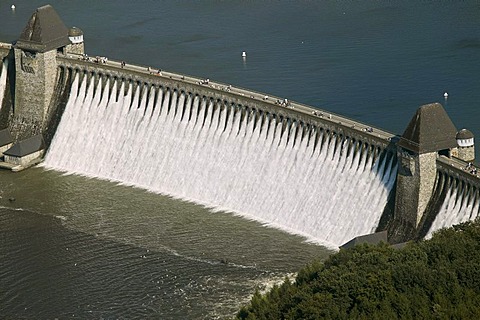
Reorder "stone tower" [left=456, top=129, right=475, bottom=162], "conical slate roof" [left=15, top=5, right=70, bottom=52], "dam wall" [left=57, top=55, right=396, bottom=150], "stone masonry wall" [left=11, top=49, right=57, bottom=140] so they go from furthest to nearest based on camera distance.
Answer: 1. "stone masonry wall" [left=11, top=49, right=57, bottom=140]
2. "conical slate roof" [left=15, top=5, right=70, bottom=52]
3. "dam wall" [left=57, top=55, right=396, bottom=150]
4. "stone tower" [left=456, top=129, right=475, bottom=162]

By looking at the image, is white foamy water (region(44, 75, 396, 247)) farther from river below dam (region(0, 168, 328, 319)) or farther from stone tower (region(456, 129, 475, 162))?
stone tower (region(456, 129, 475, 162))

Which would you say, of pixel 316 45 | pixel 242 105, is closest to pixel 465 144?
pixel 242 105

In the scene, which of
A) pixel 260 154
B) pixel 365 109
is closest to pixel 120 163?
pixel 260 154

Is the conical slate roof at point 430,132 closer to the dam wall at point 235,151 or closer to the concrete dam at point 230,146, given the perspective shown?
the concrete dam at point 230,146

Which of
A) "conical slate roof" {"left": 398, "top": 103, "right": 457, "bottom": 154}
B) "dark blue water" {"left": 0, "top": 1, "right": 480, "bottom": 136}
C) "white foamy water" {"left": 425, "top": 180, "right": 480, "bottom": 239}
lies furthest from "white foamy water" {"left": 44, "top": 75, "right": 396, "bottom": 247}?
"dark blue water" {"left": 0, "top": 1, "right": 480, "bottom": 136}

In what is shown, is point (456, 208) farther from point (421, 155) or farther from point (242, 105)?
point (242, 105)

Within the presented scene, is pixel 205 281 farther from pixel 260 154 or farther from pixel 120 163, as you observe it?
pixel 120 163
